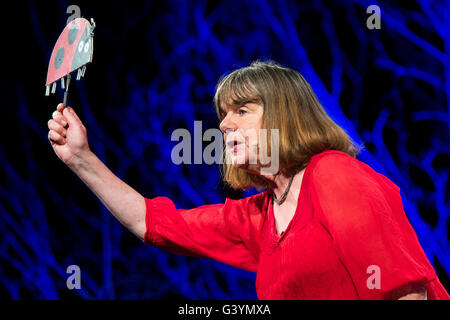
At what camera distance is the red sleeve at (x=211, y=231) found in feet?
5.15

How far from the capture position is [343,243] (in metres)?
1.13

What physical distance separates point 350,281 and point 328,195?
0.70ft

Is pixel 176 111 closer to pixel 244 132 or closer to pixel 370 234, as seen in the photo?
pixel 244 132

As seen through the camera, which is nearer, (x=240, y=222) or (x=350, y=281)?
(x=350, y=281)

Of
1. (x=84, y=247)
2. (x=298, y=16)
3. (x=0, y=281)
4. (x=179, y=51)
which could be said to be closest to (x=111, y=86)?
(x=179, y=51)

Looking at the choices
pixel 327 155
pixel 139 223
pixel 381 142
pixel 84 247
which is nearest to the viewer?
pixel 327 155

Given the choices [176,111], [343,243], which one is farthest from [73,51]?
[176,111]

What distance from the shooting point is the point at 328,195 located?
119 centimetres

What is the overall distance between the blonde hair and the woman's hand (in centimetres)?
44

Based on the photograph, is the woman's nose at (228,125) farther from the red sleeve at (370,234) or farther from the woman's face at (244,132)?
the red sleeve at (370,234)

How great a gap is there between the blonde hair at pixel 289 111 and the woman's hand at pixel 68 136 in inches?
17.2

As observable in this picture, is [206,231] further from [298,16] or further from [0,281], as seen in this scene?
[0,281]

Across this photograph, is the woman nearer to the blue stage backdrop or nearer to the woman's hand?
the woman's hand

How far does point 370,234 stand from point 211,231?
2.04 feet
